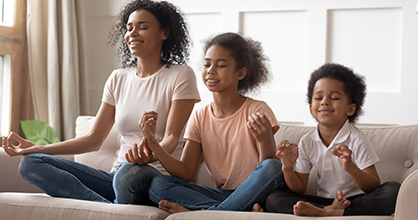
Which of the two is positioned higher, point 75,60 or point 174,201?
point 75,60

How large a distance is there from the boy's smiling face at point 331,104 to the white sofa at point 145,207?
0.52 ft

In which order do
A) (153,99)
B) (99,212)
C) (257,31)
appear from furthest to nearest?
(257,31)
(153,99)
(99,212)

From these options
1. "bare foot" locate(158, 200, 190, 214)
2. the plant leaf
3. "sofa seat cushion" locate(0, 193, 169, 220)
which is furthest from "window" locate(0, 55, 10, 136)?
"bare foot" locate(158, 200, 190, 214)

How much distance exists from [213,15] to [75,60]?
0.87 meters

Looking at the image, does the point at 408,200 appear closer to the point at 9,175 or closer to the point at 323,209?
the point at 323,209

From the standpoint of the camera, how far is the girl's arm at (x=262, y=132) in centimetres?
182

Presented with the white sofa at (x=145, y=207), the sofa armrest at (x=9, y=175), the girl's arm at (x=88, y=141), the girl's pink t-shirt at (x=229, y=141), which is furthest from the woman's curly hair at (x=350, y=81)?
the sofa armrest at (x=9, y=175)

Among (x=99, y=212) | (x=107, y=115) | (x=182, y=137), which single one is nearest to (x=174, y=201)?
(x=99, y=212)

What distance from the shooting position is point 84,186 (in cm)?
194

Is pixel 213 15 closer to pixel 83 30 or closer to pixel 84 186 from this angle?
pixel 83 30

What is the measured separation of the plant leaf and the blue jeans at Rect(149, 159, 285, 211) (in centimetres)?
145

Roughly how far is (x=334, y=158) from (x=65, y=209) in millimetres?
863

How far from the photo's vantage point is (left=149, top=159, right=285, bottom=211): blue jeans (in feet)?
5.78

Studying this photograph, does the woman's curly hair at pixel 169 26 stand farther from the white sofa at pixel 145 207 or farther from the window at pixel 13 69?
the window at pixel 13 69
